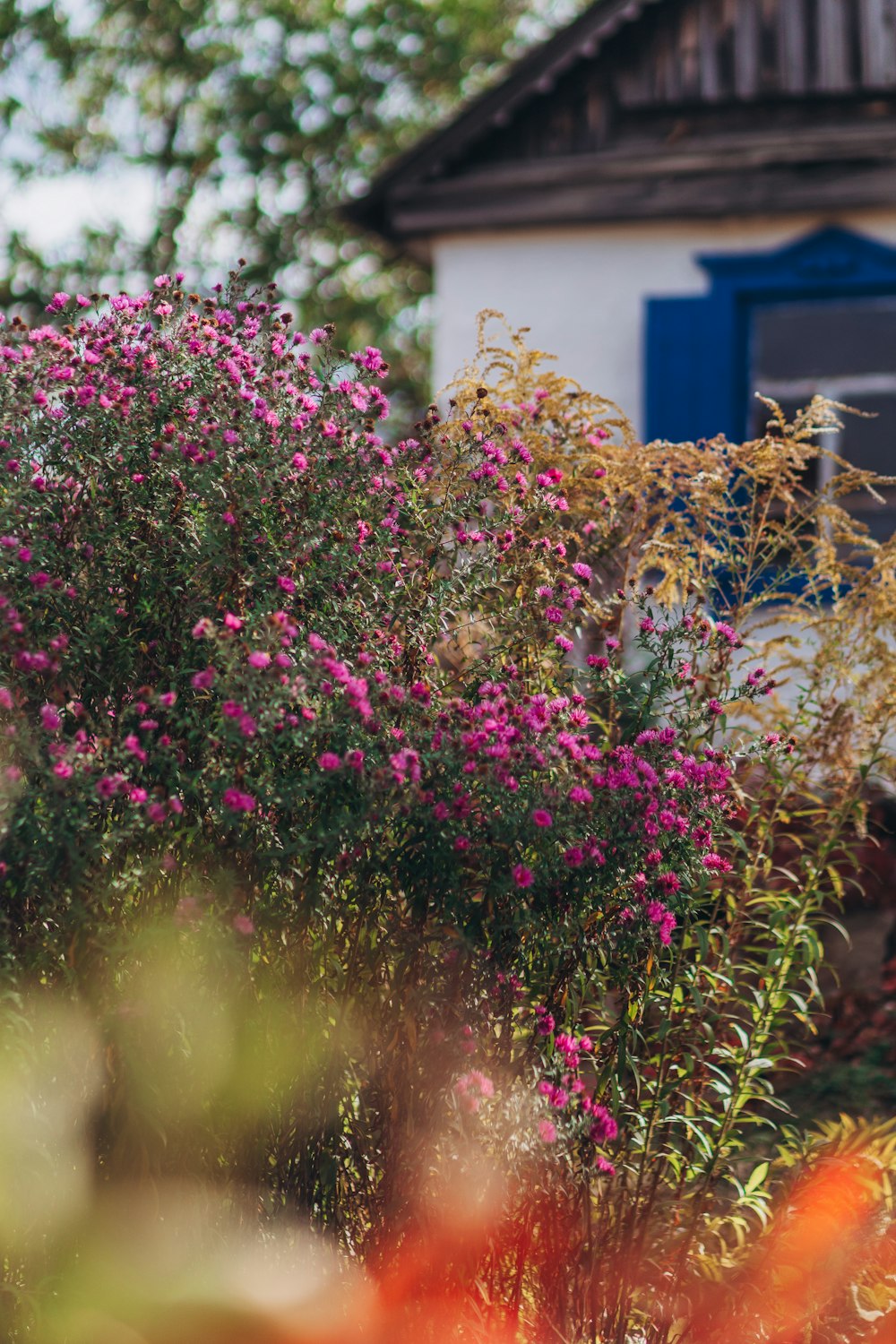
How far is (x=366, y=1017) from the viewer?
10.3 feet

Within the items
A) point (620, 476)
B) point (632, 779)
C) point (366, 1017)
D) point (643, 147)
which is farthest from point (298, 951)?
point (643, 147)

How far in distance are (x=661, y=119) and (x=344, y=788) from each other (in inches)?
285

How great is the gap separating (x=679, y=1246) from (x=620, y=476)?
6.69 feet

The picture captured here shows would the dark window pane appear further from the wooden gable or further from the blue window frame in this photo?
the wooden gable

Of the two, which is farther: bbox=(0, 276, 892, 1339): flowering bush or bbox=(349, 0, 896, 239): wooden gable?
bbox=(349, 0, 896, 239): wooden gable

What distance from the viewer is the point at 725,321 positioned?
8352 mm

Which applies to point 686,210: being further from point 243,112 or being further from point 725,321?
point 243,112

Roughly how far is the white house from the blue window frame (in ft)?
0.03

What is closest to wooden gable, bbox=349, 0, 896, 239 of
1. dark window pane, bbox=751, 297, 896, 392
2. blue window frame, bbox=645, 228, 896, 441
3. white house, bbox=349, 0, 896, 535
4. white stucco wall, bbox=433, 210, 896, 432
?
white house, bbox=349, 0, 896, 535

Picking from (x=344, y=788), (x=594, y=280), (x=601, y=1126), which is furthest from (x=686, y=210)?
(x=601, y=1126)

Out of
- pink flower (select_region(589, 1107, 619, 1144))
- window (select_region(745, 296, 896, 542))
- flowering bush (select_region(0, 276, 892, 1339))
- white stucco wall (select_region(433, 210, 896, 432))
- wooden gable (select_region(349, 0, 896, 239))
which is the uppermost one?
wooden gable (select_region(349, 0, 896, 239))

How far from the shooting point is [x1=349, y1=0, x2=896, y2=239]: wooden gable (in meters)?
8.52

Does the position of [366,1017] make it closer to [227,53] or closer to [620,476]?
[620,476]

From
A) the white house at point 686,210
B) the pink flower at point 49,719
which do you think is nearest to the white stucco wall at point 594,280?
the white house at point 686,210
